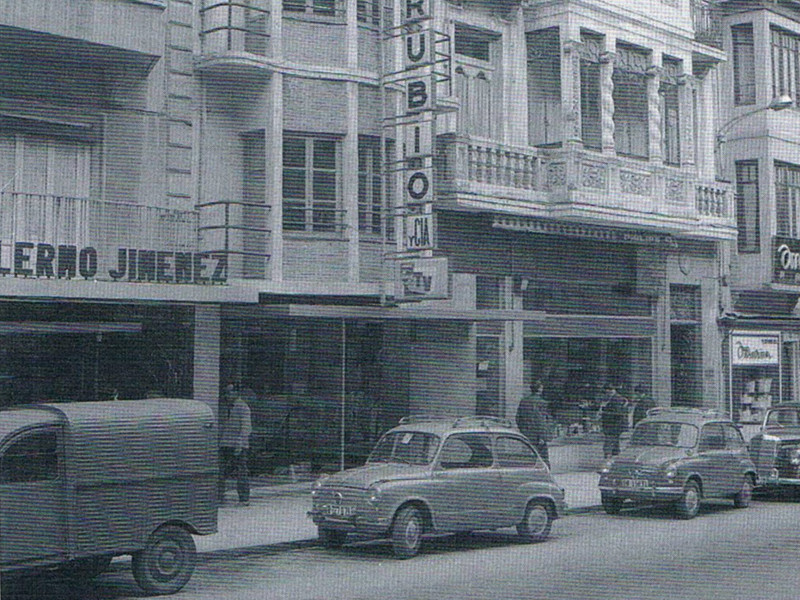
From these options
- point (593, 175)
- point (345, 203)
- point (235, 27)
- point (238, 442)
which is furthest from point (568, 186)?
point (238, 442)

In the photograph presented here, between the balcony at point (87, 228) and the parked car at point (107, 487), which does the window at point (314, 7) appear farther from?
the parked car at point (107, 487)

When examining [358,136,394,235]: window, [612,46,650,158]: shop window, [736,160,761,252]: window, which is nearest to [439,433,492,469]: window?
[358,136,394,235]: window

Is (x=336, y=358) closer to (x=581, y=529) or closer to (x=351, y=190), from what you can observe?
(x=351, y=190)

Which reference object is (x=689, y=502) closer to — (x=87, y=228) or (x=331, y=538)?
(x=331, y=538)

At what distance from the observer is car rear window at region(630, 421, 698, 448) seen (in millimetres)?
18109

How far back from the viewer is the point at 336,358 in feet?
65.5

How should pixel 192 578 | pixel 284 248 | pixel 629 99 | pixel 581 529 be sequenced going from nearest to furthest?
pixel 192 578, pixel 581 529, pixel 284 248, pixel 629 99

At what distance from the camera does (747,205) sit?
94.6 feet

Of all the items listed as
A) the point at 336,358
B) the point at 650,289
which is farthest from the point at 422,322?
the point at 650,289

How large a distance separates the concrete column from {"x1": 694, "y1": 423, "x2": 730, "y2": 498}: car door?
800 cm

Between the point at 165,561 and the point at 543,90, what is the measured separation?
50.0 ft

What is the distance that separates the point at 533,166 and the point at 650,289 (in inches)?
225

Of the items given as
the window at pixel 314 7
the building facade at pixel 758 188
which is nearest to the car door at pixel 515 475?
the window at pixel 314 7

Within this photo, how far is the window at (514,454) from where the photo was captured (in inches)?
593
